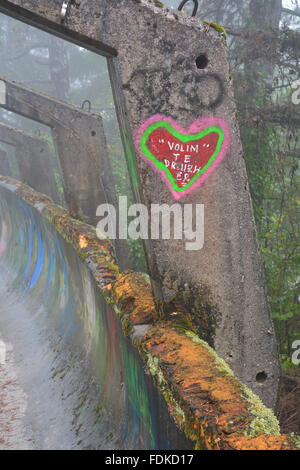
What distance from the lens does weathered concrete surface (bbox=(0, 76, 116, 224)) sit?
893 centimetres

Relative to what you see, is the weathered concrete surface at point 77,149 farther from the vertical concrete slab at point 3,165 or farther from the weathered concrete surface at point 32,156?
the vertical concrete slab at point 3,165

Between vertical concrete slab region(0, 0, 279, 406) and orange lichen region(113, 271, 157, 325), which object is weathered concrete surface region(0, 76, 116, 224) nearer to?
orange lichen region(113, 271, 157, 325)

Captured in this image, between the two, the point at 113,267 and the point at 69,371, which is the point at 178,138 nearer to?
the point at 113,267

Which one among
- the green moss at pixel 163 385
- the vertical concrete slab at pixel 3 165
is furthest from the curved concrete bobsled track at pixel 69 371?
the vertical concrete slab at pixel 3 165

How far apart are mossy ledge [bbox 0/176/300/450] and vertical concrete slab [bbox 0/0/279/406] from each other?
1.11 feet

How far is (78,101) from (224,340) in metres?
25.5

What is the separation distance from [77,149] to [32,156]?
4814 mm

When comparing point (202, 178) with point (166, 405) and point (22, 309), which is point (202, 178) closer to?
point (166, 405)

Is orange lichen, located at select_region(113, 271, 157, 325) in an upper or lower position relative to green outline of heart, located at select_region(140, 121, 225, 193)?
lower

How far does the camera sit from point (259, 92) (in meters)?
9.02

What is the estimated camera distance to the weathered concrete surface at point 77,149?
8930 mm

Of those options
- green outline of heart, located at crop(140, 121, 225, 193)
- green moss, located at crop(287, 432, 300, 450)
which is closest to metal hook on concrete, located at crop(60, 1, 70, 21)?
green outline of heart, located at crop(140, 121, 225, 193)

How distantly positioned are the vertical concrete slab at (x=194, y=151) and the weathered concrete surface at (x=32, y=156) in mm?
9901

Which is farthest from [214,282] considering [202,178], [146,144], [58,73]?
[58,73]
